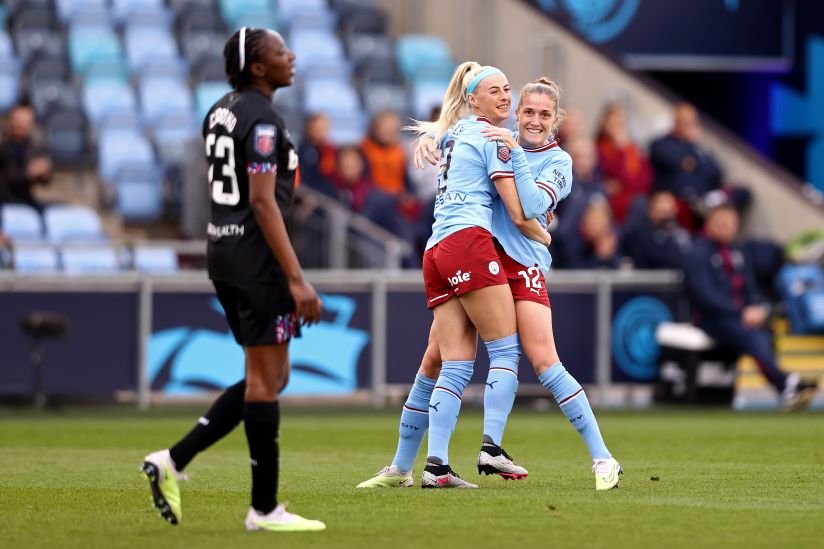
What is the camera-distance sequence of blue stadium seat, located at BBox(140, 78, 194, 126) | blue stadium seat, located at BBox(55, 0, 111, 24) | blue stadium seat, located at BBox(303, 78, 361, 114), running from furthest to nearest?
blue stadium seat, located at BBox(55, 0, 111, 24), blue stadium seat, located at BBox(303, 78, 361, 114), blue stadium seat, located at BBox(140, 78, 194, 126)

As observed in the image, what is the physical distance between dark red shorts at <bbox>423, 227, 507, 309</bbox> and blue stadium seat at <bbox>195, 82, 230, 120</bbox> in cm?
1244

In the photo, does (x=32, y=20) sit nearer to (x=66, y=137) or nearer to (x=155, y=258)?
(x=66, y=137)

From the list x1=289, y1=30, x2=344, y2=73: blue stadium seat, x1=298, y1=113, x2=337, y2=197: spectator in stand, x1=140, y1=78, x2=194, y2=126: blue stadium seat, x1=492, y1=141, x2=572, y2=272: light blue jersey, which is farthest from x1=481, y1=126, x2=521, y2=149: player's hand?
x1=289, y1=30, x2=344, y2=73: blue stadium seat

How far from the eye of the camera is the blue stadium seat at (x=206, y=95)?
20.8 meters

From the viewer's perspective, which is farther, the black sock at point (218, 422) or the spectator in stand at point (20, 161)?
the spectator in stand at point (20, 161)

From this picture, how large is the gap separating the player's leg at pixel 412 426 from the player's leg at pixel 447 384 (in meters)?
0.15

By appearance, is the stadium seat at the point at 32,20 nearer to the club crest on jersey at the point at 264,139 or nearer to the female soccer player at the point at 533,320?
the female soccer player at the point at 533,320

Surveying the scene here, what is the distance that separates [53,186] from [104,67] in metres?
2.09

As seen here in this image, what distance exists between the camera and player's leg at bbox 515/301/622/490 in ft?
28.3

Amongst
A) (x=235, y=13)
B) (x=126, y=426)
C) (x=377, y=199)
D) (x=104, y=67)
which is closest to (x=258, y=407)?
(x=126, y=426)

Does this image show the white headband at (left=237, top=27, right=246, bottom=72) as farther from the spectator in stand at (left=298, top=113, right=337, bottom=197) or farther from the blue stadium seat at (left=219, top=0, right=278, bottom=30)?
the blue stadium seat at (left=219, top=0, right=278, bottom=30)

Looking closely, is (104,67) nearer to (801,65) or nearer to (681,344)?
(681,344)

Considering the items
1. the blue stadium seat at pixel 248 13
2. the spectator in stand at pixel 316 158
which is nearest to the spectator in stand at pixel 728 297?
the spectator in stand at pixel 316 158

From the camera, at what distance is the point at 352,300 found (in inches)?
676
